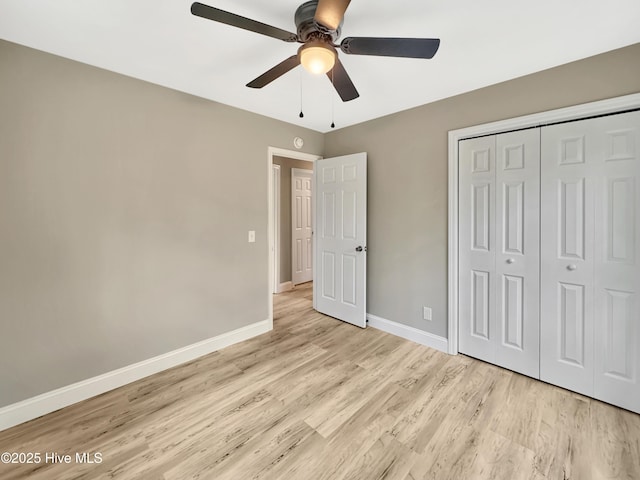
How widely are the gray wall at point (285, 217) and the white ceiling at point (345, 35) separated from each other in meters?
2.42

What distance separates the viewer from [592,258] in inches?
78.2

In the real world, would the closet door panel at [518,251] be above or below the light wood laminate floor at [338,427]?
above

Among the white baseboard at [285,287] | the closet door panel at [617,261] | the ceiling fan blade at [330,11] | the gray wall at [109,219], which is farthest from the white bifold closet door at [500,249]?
the white baseboard at [285,287]

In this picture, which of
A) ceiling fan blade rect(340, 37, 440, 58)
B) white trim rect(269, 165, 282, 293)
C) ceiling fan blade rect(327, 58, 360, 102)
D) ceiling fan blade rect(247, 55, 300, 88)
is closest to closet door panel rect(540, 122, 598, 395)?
ceiling fan blade rect(340, 37, 440, 58)

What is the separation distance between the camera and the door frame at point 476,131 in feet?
6.17

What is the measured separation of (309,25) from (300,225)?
3.91 m

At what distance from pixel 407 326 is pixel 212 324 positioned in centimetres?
203

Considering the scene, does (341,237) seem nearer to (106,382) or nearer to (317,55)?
(317,55)

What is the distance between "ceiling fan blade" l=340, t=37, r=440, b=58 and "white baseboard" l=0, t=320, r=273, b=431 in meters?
2.68

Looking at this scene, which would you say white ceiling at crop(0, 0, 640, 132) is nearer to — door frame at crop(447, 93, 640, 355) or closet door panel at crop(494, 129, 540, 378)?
door frame at crop(447, 93, 640, 355)

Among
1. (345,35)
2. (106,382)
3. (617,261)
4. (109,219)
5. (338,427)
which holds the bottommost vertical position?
(338,427)

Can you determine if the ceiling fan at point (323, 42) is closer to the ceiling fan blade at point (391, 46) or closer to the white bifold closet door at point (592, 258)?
the ceiling fan blade at point (391, 46)

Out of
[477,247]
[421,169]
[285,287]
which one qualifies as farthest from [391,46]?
[285,287]

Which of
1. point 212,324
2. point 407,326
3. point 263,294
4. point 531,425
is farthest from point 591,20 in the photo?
point 212,324
